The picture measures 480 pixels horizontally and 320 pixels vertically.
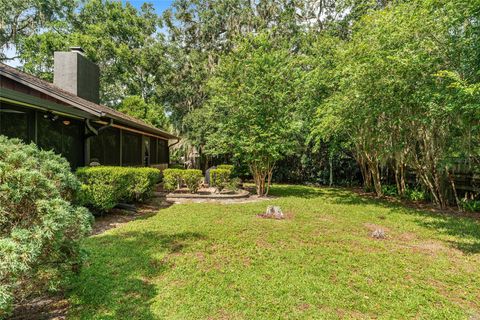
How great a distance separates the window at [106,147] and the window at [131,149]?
0.67m

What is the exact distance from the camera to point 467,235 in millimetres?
6129

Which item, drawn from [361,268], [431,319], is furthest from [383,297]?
[361,268]

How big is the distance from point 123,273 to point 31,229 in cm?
169

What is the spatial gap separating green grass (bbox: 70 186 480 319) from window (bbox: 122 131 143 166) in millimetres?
5663

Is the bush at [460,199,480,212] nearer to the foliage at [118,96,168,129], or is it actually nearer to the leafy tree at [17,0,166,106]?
the foliage at [118,96,168,129]

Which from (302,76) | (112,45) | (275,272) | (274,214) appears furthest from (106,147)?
(112,45)

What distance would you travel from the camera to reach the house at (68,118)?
226 inches

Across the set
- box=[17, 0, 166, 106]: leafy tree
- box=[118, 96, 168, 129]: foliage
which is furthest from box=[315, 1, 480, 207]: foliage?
box=[17, 0, 166, 106]: leafy tree

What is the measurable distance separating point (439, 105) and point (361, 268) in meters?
5.83

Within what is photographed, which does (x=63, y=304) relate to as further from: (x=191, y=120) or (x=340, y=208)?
(x=191, y=120)

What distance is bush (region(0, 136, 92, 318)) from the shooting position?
2061mm

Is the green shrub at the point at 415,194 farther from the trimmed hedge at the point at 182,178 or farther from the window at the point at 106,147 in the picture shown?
the window at the point at 106,147

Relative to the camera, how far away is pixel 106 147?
9570mm

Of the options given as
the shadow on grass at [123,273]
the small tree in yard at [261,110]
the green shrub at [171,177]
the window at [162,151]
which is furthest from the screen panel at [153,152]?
the shadow on grass at [123,273]
